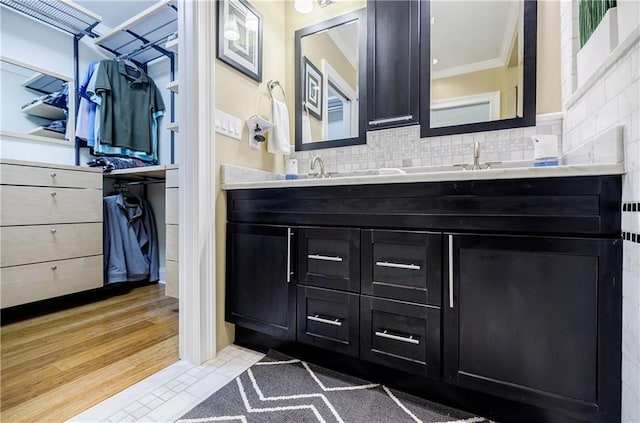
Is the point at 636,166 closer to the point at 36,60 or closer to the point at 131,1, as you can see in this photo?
the point at 131,1

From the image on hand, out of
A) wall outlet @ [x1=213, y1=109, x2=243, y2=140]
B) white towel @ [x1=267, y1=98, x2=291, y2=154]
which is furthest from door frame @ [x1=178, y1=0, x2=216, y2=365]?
white towel @ [x1=267, y1=98, x2=291, y2=154]

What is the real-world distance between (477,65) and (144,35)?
283 centimetres

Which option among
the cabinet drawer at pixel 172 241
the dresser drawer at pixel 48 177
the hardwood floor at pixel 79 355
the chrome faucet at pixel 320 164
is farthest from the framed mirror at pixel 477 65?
the dresser drawer at pixel 48 177

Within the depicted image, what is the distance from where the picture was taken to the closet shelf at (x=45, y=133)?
2363 millimetres

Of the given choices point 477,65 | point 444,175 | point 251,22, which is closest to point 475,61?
point 477,65

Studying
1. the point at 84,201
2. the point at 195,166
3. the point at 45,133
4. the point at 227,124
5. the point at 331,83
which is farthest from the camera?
the point at 45,133

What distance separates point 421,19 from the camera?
5.22 ft

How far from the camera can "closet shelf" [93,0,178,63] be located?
2336 mm

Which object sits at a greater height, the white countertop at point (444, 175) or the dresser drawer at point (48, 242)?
the white countertop at point (444, 175)

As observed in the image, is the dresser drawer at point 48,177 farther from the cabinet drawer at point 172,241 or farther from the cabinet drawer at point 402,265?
the cabinet drawer at point 402,265

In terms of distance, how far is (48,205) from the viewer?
6.50 feet

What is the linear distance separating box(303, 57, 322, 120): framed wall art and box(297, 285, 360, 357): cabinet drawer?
1220mm

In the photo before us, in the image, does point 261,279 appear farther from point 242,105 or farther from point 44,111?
point 44,111

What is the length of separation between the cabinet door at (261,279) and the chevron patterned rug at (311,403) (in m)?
0.21
